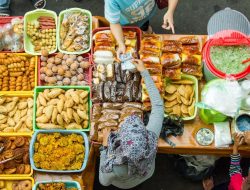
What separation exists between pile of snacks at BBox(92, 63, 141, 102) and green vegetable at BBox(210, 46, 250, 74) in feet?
2.00

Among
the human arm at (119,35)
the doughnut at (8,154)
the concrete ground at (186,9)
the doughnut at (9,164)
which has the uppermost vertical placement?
the concrete ground at (186,9)

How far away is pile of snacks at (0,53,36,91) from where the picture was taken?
10.8ft

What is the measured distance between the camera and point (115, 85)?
302 cm

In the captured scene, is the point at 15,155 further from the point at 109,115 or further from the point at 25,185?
the point at 109,115

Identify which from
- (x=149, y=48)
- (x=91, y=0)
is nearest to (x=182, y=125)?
(x=149, y=48)

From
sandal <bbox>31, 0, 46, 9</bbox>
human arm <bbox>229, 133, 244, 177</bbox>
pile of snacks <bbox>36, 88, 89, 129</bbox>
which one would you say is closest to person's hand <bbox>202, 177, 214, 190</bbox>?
human arm <bbox>229, 133, 244, 177</bbox>

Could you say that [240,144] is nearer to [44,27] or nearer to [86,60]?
[86,60]

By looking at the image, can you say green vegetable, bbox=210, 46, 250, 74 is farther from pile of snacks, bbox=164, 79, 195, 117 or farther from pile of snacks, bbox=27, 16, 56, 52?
pile of snacks, bbox=27, 16, 56, 52

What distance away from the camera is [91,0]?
4.42m

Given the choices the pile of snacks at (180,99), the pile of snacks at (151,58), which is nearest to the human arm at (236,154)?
the pile of snacks at (180,99)

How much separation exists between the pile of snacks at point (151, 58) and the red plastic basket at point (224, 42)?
1.21 feet

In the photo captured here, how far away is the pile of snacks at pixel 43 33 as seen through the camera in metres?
3.43

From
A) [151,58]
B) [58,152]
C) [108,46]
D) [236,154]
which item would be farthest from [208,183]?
[108,46]

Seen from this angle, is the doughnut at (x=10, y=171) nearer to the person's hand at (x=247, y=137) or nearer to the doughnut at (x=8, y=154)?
the doughnut at (x=8, y=154)
